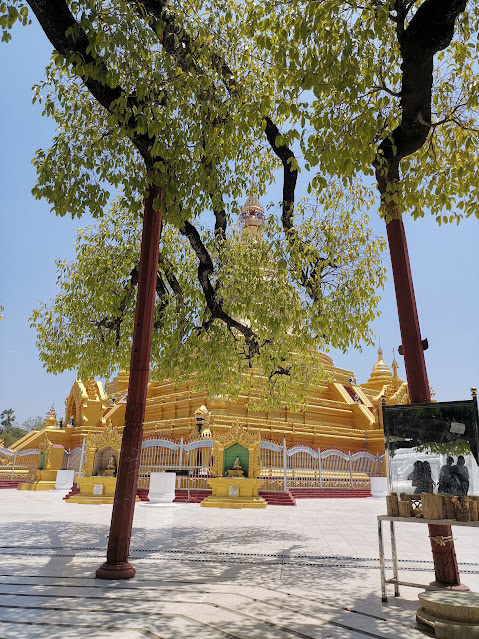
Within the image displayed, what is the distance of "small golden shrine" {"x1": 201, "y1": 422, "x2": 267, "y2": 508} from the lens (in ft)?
50.7

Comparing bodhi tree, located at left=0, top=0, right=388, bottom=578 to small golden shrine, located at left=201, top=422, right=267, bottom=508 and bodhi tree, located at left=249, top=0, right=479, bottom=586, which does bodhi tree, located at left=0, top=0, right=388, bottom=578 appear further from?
small golden shrine, located at left=201, top=422, right=267, bottom=508

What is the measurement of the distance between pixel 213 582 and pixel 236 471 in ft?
37.0

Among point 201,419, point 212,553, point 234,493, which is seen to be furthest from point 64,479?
point 212,553

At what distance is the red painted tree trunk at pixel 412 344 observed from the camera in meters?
5.10

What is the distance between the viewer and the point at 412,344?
229 inches

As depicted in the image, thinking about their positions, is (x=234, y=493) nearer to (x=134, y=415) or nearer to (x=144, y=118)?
(x=134, y=415)

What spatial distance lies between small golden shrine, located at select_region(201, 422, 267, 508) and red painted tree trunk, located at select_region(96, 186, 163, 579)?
10.1 m

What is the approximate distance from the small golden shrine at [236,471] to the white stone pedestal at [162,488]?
114cm

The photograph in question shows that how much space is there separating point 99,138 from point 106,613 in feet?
19.9

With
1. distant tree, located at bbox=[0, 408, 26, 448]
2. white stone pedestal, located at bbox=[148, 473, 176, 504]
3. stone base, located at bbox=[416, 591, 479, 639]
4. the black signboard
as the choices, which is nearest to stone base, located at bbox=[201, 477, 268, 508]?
white stone pedestal, located at bbox=[148, 473, 176, 504]

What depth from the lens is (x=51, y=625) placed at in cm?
383

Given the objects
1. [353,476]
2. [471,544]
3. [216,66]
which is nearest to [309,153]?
[216,66]

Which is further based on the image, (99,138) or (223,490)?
(223,490)

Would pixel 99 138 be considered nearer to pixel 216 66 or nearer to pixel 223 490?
pixel 216 66
